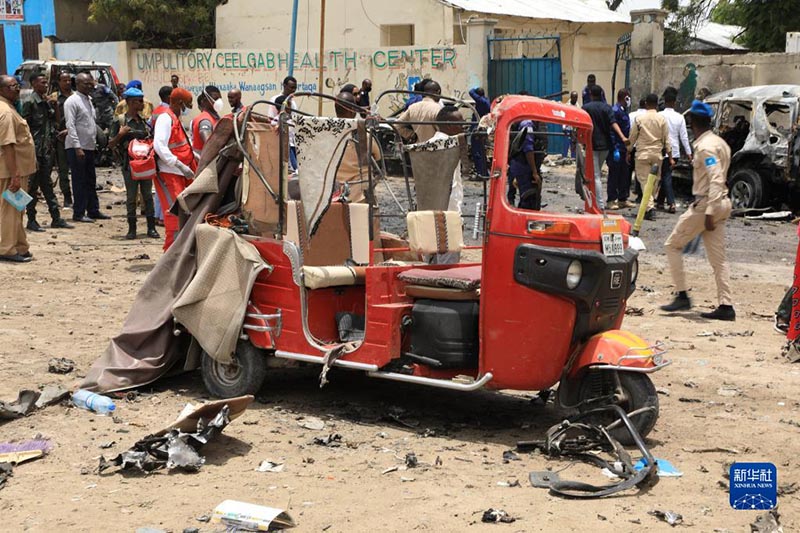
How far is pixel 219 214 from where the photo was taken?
23.5 feet

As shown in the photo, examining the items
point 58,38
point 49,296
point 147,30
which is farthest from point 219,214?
point 58,38

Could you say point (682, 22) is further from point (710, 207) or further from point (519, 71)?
point (710, 207)

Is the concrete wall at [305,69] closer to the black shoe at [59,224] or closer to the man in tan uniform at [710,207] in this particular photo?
the black shoe at [59,224]

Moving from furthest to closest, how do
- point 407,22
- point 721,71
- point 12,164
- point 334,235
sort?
point 407,22
point 721,71
point 12,164
point 334,235

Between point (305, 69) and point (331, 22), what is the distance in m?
1.51

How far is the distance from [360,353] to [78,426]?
1760mm

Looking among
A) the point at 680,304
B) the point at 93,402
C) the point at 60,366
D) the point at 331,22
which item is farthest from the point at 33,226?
the point at 331,22

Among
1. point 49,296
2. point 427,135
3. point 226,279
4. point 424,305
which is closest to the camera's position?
point 424,305

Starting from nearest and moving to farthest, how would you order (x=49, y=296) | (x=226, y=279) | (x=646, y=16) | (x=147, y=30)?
(x=226, y=279) → (x=49, y=296) → (x=646, y=16) → (x=147, y=30)

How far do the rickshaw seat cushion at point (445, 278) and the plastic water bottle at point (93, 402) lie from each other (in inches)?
80.5

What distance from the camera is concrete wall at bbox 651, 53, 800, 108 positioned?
21.5 meters

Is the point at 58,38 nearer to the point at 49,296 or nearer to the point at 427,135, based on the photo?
the point at 49,296

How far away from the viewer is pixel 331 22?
2644 centimetres

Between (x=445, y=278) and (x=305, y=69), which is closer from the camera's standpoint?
(x=445, y=278)
